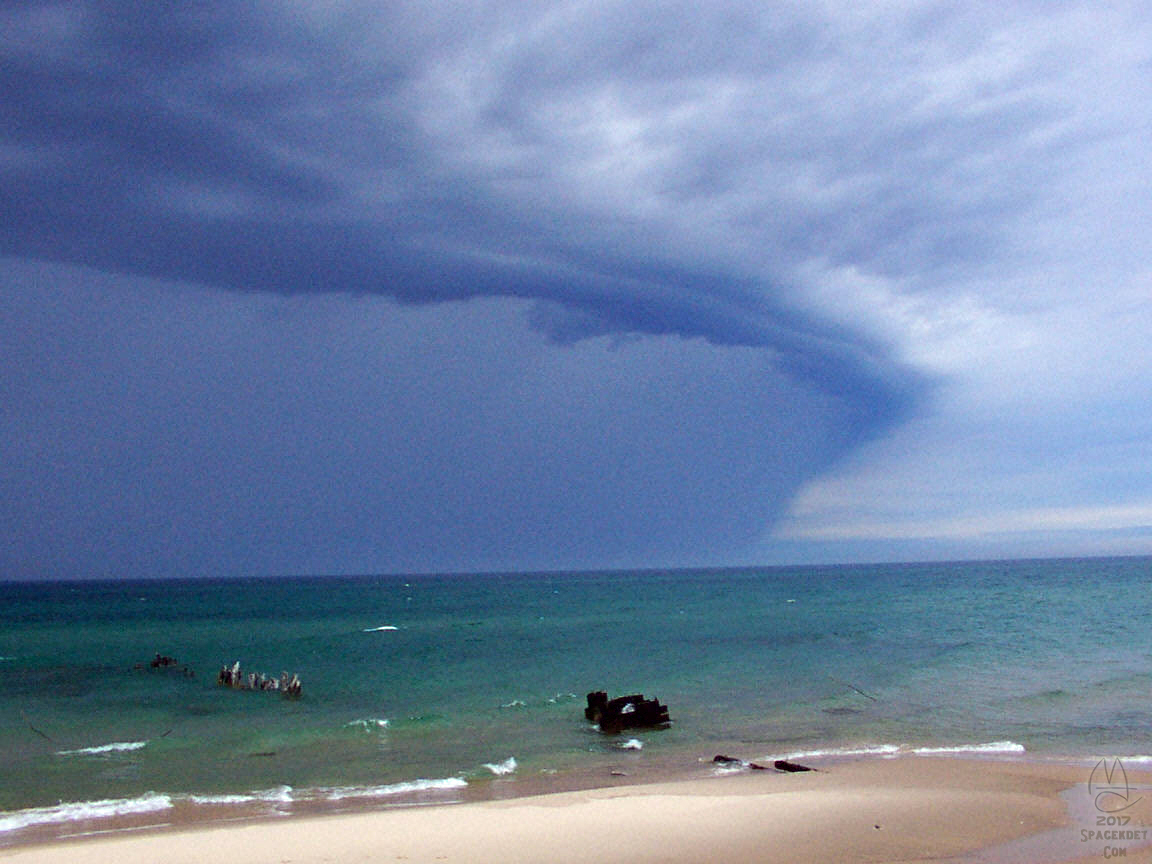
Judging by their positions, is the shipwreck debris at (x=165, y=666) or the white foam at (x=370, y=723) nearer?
the white foam at (x=370, y=723)

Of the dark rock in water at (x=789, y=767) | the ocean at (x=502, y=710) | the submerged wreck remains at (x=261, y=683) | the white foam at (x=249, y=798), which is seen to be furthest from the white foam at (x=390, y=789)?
the submerged wreck remains at (x=261, y=683)

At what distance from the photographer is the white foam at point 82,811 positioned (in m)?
16.3

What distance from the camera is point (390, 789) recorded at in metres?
18.9

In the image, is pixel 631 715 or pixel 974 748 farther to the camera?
pixel 631 715

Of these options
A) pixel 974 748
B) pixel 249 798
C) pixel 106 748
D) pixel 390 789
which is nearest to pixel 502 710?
pixel 390 789

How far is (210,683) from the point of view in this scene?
39594mm

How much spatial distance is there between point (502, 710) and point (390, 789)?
11.2m

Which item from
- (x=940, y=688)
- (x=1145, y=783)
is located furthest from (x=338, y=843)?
(x=940, y=688)

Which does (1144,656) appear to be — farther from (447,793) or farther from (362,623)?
(362,623)

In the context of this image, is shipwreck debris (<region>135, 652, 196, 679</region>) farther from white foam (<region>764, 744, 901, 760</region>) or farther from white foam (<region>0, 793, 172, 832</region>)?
white foam (<region>764, 744, 901, 760</region>)

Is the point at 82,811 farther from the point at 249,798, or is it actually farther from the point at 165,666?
the point at 165,666

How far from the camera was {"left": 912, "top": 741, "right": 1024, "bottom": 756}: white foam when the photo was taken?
71.2 ft

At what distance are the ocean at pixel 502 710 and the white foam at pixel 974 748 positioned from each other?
9 cm

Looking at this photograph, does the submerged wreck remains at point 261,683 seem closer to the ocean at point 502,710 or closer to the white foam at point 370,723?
the ocean at point 502,710
